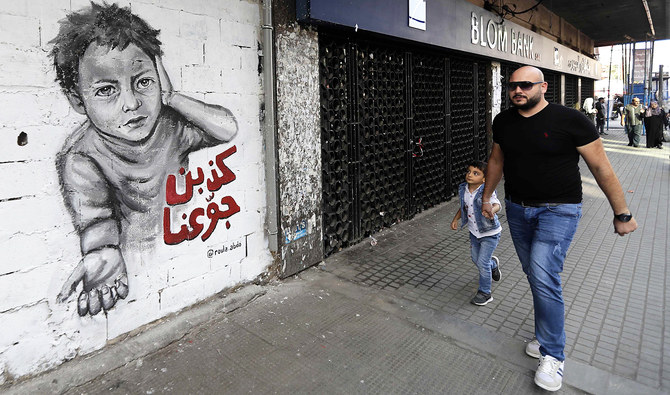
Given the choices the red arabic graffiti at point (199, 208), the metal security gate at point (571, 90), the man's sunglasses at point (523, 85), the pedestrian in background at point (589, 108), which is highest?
the metal security gate at point (571, 90)

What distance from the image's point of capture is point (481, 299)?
4207 mm

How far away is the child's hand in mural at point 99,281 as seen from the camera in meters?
3.14

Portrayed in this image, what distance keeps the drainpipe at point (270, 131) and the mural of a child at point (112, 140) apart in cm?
86

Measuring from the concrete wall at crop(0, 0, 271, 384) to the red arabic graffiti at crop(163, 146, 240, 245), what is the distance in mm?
13

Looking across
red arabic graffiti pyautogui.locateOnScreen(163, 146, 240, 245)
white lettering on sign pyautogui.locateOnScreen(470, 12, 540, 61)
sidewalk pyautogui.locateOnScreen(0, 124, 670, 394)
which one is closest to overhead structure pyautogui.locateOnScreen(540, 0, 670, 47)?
white lettering on sign pyautogui.locateOnScreen(470, 12, 540, 61)

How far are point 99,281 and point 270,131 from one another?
200cm

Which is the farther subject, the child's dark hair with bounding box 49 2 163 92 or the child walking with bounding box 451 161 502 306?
the child walking with bounding box 451 161 502 306

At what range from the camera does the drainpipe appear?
4.30 m

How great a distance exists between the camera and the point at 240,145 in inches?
167

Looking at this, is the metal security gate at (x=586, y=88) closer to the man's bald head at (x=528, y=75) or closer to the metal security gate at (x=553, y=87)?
the metal security gate at (x=553, y=87)

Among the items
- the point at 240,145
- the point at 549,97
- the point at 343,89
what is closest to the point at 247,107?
the point at 240,145

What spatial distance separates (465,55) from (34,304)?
796 cm

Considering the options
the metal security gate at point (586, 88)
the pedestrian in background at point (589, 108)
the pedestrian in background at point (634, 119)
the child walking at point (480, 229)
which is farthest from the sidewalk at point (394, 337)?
the metal security gate at point (586, 88)

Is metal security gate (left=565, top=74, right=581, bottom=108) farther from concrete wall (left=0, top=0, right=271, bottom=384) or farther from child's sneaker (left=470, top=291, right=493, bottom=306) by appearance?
concrete wall (left=0, top=0, right=271, bottom=384)
